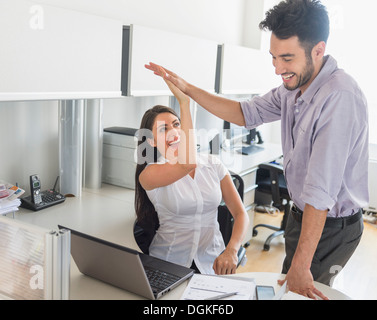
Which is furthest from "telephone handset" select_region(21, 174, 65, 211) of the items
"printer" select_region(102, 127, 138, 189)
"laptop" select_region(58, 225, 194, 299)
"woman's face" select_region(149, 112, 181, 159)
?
"laptop" select_region(58, 225, 194, 299)

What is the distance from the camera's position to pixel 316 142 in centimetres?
140

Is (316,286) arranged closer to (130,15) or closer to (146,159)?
(146,159)

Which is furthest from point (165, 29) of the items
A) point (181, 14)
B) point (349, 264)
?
point (349, 264)

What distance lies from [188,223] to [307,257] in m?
0.71

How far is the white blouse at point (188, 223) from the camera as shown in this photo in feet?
6.27

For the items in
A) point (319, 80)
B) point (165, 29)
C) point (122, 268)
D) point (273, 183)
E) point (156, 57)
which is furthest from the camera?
point (273, 183)

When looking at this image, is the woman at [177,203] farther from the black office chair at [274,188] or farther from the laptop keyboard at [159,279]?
the black office chair at [274,188]

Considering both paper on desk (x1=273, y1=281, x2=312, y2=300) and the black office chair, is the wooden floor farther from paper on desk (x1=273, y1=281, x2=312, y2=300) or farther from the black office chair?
paper on desk (x1=273, y1=281, x2=312, y2=300)

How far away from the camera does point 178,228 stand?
6.35 feet

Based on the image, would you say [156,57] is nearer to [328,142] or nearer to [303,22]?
[303,22]

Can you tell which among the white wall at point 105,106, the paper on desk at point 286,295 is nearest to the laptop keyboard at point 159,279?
the paper on desk at point 286,295

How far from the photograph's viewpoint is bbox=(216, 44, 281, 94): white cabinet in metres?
3.01

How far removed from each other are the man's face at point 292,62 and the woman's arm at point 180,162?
1.28 feet
